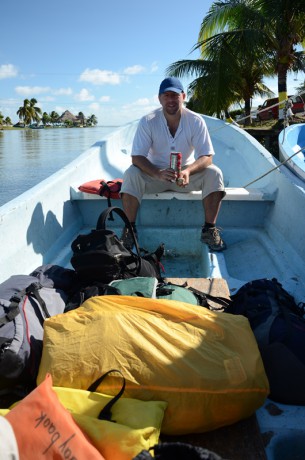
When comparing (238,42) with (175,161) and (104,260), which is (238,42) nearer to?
(175,161)

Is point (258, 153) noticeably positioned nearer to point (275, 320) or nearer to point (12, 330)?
point (275, 320)

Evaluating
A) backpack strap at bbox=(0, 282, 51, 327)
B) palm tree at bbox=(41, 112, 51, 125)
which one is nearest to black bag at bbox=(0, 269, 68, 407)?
backpack strap at bbox=(0, 282, 51, 327)

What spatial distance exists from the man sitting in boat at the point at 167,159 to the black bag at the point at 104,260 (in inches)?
31.5

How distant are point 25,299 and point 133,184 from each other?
177 cm

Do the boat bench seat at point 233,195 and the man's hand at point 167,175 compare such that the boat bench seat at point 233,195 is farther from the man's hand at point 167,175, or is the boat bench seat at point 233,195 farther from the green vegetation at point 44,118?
the green vegetation at point 44,118

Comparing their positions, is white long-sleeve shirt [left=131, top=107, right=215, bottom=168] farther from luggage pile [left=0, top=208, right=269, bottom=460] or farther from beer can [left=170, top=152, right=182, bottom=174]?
luggage pile [left=0, top=208, right=269, bottom=460]

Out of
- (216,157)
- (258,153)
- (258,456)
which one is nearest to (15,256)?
(258,456)

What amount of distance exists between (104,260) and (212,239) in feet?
4.22

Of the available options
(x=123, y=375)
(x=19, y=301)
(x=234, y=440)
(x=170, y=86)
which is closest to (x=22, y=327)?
(x=19, y=301)

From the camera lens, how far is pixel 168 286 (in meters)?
2.10

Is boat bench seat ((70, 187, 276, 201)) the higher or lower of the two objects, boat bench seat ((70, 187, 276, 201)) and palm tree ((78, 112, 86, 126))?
the lower

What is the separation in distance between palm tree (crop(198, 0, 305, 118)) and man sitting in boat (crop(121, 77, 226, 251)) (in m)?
12.0

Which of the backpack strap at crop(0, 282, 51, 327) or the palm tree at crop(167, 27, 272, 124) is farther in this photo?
the palm tree at crop(167, 27, 272, 124)

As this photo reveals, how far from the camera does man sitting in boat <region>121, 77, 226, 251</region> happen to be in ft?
10.7
